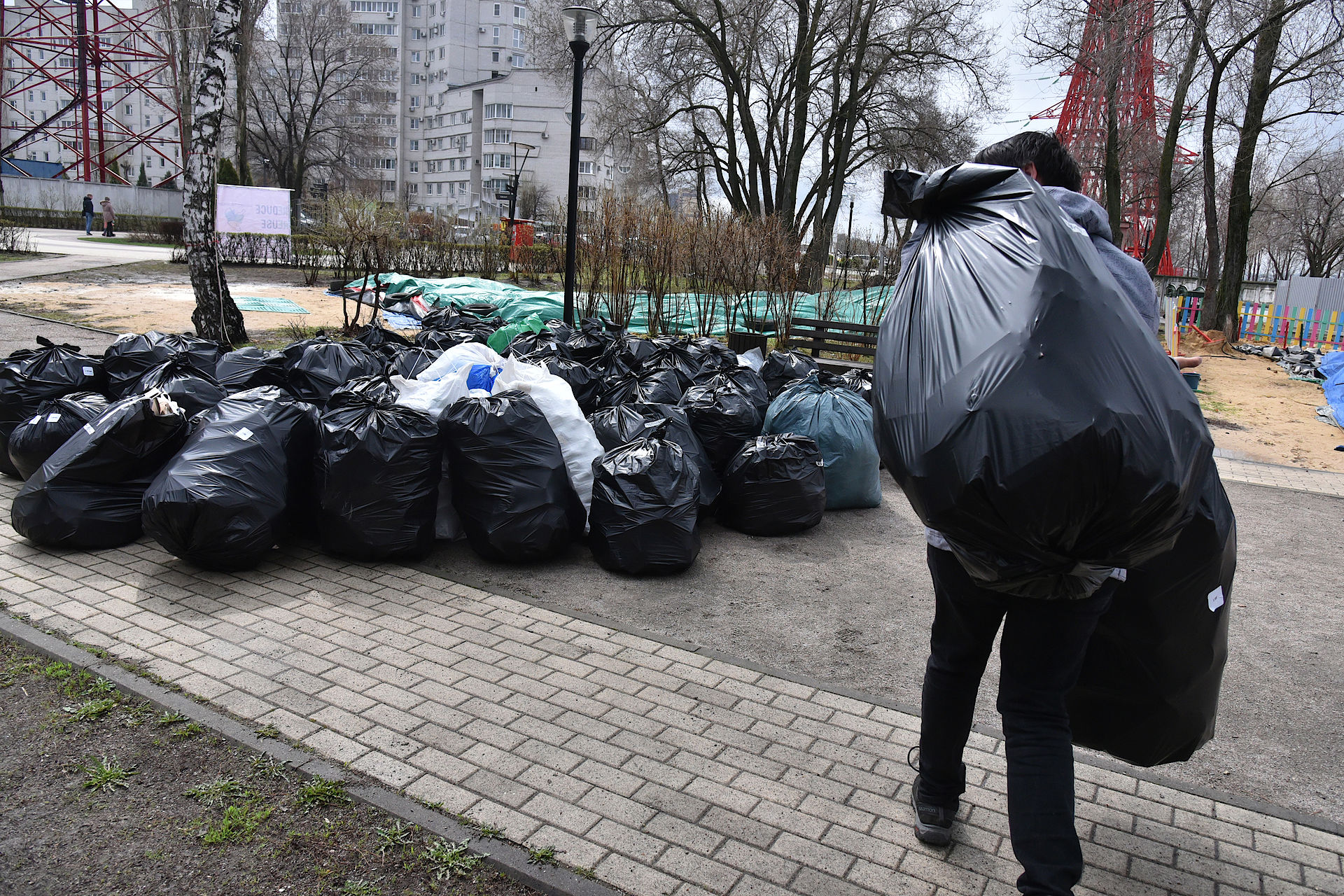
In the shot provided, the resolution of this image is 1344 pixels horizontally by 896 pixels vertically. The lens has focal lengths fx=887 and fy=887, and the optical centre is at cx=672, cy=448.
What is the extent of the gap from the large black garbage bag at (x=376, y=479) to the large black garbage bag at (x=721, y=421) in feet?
5.55

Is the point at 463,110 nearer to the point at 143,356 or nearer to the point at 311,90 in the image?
the point at 311,90

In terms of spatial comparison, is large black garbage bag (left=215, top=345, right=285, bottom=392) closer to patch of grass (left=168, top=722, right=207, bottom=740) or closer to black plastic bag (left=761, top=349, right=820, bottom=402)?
patch of grass (left=168, top=722, right=207, bottom=740)

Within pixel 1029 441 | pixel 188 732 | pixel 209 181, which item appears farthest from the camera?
pixel 209 181

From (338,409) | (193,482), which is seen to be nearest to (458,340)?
(338,409)

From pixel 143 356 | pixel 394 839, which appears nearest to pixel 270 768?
pixel 394 839

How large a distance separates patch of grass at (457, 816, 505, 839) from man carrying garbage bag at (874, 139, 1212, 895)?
1.32 metres

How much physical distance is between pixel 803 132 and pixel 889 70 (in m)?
2.83

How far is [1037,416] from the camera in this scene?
1.63 metres

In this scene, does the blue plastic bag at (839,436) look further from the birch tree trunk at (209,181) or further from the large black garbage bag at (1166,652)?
the birch tree trunk at (209,181)

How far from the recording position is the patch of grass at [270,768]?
2.66 m

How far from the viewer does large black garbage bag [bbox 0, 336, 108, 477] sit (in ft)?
17.4

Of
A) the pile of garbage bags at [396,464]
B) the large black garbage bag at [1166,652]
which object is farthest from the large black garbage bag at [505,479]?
the large black garbage bag at [1166,652]

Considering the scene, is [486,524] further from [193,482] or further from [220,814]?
[220,814]

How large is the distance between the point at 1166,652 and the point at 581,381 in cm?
451
